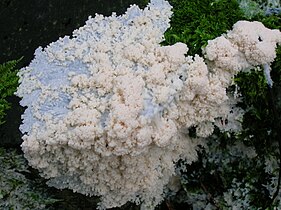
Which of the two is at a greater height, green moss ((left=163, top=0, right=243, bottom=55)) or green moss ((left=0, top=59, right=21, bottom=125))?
green moss ((left=163, top=0, right=243, bottom=55))

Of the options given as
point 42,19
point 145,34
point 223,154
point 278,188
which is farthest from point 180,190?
point 42,19

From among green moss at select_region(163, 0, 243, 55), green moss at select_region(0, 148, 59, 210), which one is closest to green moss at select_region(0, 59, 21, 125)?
green moss at select_region(0, 148, 59, 210)

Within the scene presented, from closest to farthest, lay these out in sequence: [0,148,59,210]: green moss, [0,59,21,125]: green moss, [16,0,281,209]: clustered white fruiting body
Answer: [16,0,281,209]: clustered white fruiting body < [0,59,21,125]: green moss < [0,148,59,210]: green moss

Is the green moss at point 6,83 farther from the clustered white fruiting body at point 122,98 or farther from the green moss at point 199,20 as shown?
the green moss at point 199,20

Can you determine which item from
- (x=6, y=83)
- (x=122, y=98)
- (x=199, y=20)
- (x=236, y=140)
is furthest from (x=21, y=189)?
(x=199, y=20)

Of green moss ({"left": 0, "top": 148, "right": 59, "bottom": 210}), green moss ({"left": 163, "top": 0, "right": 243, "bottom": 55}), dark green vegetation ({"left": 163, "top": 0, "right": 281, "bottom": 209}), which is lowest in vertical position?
green moss ({"left": 0, "top": 148, "right": 59, "bottom": 210})

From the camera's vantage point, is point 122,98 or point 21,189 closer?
point 122,98

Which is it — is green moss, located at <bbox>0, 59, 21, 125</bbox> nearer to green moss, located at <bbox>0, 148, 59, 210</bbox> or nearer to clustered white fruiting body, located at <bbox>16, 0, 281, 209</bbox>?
clustered white fruiting body, located at <bbox>16, 0, 281, 209</bbox>

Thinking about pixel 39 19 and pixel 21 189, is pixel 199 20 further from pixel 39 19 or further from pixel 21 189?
pixel 21 189
